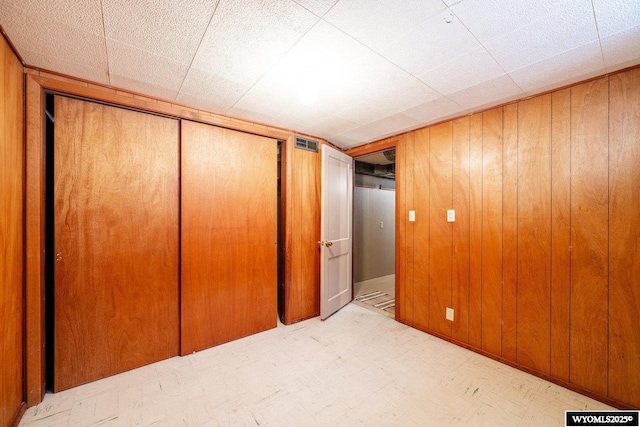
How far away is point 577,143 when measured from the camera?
6.31 feet

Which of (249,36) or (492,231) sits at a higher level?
(249,36)

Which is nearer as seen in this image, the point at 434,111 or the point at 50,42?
the point at 50,42

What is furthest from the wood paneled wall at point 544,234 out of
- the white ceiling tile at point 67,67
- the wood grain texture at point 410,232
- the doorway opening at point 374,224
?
the white ceiling tile at point 67,67

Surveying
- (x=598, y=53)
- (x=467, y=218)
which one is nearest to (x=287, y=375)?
(x=467, y=218)

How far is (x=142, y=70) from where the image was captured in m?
1.79

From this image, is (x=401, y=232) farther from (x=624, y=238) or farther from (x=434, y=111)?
(x=624, y=238)

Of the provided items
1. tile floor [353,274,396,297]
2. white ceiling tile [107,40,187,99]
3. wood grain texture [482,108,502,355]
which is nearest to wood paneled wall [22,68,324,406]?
white ceiling tile [107,40,187,99]

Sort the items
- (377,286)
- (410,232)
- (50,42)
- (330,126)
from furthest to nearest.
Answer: (377,286), (410,232), (330,126), (50,42)

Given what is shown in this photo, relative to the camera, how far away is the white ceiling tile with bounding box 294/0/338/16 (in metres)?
1.21

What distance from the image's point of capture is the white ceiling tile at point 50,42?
51.8 inches

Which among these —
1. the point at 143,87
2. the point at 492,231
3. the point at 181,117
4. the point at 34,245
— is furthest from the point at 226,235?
the point at 492,231

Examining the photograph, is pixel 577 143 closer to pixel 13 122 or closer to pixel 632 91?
pixel 632 91

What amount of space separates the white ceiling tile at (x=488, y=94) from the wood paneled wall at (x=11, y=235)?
3.01m

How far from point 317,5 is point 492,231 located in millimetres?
2292
